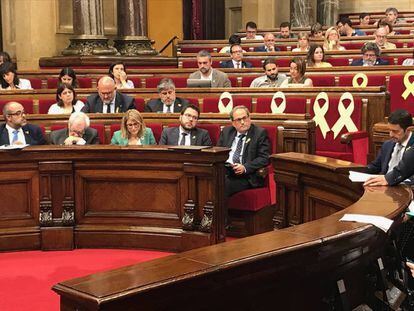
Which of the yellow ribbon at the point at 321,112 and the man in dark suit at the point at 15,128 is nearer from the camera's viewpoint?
the man in dark suit at the point at 15,128

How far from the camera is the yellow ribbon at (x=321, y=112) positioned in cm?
660

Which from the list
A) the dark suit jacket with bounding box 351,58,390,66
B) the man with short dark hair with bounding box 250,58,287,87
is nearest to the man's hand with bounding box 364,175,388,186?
the man with short dark hair with bounding box 250,58,287,87

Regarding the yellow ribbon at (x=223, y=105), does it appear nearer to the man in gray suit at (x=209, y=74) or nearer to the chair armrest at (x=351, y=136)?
the man in gray suit at (x=209, y=74)

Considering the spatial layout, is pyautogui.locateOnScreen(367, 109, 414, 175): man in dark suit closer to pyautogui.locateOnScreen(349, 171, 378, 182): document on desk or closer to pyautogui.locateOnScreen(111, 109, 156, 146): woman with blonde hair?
pyautogui.locateOnScreen(349, 171, 378, 182): document on desk

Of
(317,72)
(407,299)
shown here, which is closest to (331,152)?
(317,72)

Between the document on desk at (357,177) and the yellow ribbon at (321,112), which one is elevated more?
the yellow ribbon at (321,112)

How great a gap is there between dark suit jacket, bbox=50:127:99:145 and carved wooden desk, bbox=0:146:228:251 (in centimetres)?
56

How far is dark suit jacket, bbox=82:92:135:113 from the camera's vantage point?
22.9 feet

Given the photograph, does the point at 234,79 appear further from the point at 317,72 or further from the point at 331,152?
the point at 331,152

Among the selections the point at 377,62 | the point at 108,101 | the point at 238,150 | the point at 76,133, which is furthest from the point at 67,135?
the point at 377,62

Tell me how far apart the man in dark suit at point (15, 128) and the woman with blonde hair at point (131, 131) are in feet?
2.17

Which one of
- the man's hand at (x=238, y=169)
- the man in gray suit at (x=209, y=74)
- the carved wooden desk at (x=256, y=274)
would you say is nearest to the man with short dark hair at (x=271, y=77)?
the man in gray suit at (x=209, y=74)

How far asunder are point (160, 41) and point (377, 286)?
13.5 meters

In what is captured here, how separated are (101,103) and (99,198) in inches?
71.9
